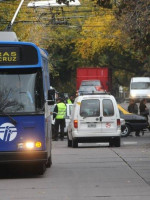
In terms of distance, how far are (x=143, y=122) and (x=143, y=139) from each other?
1786 mm

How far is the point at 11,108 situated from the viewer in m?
18.0

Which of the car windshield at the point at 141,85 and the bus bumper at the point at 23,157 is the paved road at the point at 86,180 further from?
the car windshield at the point at 141,85

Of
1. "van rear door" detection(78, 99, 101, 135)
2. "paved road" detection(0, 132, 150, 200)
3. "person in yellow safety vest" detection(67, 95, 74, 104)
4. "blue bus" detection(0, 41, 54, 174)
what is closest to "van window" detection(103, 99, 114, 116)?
"van rear door" detection(78, 99, 101, 135)

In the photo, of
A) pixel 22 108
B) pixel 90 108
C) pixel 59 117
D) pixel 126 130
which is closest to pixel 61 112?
pixel 59 117

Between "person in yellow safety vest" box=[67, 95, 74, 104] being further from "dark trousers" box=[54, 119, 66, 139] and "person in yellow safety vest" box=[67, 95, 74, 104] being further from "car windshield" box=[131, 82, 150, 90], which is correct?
"car windshield" box=[131, 82, 150, 90]

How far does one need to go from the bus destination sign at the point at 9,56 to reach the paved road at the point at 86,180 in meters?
2.36

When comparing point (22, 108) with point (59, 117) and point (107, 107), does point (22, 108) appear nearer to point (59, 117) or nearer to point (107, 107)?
point (107, 107)

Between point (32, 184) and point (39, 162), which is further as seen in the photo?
point (39, 162)

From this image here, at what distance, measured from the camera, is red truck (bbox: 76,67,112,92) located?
69.1 metres

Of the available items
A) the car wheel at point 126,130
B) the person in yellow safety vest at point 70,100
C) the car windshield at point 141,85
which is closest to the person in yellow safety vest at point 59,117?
the car wheel at point 126,130

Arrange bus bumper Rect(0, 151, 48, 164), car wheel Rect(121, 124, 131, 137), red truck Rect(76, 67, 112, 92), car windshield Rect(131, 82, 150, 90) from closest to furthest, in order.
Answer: bus bumper Rect(0, 151, 48, 164)
car wheel Rect(121, 124, 131, 137)
red truck Rect(76, 67, 112, 92)
car windshield Rect(131, 82, 150, 90)

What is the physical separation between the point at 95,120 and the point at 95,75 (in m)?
38.5

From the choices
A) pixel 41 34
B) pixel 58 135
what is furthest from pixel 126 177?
pixel 41 34

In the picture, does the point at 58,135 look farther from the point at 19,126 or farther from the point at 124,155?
the point at 19,126
